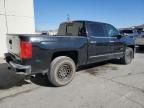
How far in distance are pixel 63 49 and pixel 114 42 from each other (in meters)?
2.99

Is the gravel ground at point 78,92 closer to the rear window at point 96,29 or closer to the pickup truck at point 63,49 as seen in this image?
the pickup truck at point 63,49

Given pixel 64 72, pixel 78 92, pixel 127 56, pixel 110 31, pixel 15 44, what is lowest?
pixel 78 92

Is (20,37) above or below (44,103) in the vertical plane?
above

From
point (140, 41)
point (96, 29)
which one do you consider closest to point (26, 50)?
point (96, 29)

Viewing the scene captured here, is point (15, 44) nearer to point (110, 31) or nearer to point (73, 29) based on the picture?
point (73, 29)

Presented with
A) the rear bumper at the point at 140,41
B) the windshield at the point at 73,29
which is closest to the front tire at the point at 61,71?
the windshield at the point at 73,29

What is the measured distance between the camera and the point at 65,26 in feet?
22.3

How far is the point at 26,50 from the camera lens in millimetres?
4238

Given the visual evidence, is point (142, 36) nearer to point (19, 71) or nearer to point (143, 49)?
point (143, 49)

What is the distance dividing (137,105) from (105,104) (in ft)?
2.27

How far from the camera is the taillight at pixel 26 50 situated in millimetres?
4215

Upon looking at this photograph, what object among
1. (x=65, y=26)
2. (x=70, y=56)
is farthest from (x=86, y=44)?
(x=65, y=26)

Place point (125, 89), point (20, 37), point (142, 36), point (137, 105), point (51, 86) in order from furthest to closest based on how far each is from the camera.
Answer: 1. point (142, 36)
2. point (51, 86)
3. point (125, 89)
4. point (20, 37)
5. point (137, 105)

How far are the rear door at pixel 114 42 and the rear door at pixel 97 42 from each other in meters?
0.28
